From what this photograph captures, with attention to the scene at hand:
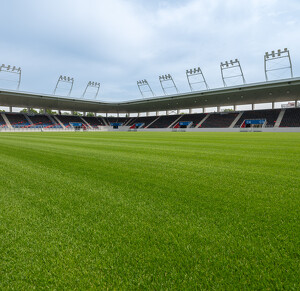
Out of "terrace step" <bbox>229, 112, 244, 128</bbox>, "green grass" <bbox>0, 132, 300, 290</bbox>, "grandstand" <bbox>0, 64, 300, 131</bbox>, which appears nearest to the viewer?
"green grass" <bbox>0, 132, 300, 290</bbox>

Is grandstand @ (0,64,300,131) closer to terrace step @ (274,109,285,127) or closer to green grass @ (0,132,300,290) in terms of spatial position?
terrace step @ (274,109,285,127)

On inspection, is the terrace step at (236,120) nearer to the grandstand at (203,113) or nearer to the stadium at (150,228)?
the grandstand at (203,113)

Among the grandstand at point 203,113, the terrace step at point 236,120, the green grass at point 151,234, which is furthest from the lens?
the terrace step at point 236,120

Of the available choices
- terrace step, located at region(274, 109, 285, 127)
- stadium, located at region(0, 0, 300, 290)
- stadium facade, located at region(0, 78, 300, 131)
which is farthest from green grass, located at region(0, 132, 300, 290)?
terrace step, located at region(274, 109, 285, 127)

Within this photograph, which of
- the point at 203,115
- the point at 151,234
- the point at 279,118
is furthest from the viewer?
→ the point at 203,115

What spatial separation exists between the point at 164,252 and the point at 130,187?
4.31ft

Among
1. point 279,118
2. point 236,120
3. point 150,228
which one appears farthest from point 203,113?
point 150,228

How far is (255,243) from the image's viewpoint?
1.28 m

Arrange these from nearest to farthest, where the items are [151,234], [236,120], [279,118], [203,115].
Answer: [151,234] < [279,118] < [236,120] < [203,115]

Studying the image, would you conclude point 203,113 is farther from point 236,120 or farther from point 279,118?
point 279,118

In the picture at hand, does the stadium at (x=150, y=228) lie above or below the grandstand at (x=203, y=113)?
below

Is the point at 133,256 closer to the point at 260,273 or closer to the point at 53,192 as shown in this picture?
the point at 260,273

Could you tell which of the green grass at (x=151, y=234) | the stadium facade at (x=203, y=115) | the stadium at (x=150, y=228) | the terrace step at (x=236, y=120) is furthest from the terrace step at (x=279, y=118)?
the green grass at (x=151, y=234)

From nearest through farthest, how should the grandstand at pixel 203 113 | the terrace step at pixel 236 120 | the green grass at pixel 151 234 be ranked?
the green grass at pixel 151 234 < the grandstand at pixel 203 113 < the terrace step at pixel 236 120
